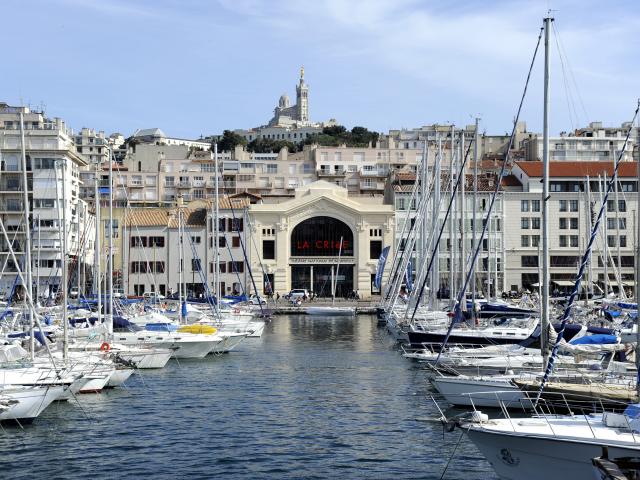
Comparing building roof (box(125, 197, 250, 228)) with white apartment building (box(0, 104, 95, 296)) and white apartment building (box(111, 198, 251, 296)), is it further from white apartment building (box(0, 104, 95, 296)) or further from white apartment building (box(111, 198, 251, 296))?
white apartment building (box(0, 104, 95, 296))

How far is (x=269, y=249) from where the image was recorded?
110 m

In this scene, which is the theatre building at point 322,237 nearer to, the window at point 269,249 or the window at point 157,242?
the window at point 269,249

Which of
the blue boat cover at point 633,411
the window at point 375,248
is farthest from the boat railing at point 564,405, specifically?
the window at point 375,248

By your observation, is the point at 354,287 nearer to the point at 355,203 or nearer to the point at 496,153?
the point at 355,203

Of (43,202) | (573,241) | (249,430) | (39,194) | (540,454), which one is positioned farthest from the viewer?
(573,241)

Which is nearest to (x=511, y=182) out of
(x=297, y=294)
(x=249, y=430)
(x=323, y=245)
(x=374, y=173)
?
(x=323, y=245)

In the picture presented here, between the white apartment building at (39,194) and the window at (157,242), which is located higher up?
the white apartment building at (39,194)

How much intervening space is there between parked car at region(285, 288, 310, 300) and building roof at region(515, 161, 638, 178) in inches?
1137

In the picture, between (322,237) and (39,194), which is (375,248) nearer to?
(322,237)

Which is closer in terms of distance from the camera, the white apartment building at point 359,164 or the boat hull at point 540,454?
the boat hull at point 540,454

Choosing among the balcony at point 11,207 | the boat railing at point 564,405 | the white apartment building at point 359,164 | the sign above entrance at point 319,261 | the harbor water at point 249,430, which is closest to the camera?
the boat railing at point 564,405

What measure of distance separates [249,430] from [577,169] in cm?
8757

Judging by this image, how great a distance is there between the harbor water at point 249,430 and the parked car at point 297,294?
53326mm

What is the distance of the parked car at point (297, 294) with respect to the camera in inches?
4109
